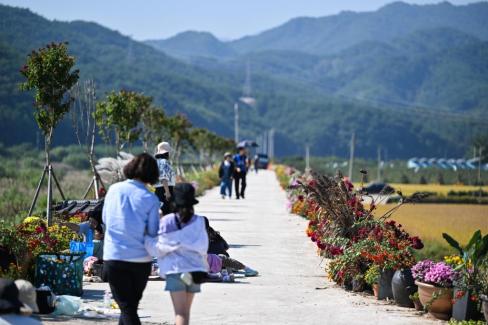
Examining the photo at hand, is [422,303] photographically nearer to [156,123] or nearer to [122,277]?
[122,277]

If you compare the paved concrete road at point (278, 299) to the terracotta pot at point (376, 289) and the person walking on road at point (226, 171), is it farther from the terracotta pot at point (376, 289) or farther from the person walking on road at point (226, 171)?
the person walking on road at point (226, 171)

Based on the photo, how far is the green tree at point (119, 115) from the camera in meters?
30.2

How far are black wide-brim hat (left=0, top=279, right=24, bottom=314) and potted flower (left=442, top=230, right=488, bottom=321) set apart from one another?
4688 mm

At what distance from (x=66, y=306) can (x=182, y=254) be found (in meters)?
2.56

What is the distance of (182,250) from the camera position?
8523 mm

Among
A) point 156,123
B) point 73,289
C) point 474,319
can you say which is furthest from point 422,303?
point 156,123

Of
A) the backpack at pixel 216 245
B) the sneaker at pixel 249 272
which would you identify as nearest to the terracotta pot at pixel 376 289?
the sneaker at pixel 249 272

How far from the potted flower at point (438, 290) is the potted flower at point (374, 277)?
1.34m

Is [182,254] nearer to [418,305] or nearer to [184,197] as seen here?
[184,197]

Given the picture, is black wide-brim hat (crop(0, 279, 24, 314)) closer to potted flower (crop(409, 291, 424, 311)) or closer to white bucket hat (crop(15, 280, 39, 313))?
white bucket hat (crop(15, 280, 39, 313))

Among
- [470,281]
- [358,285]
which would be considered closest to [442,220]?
[358,285]

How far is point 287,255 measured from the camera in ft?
59.1

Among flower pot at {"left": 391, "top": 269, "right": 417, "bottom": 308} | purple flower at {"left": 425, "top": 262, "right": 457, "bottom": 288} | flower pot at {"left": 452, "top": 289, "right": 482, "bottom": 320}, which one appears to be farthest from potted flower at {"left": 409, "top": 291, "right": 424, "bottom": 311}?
flower pot at {"left": 452, "top": 289, "right": 482, "bottom": 320}

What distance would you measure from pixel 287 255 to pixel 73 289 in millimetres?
6641
